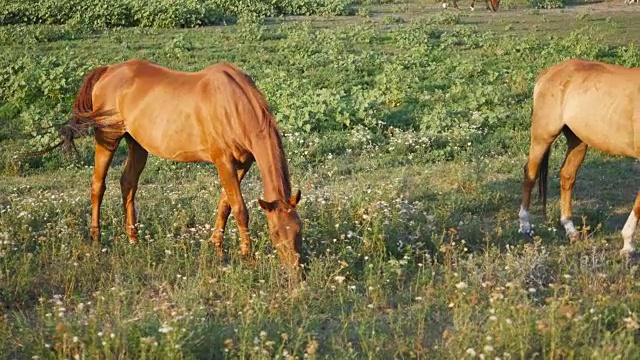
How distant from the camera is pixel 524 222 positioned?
835cm

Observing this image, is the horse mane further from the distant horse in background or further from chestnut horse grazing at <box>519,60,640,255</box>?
the distant horse in background

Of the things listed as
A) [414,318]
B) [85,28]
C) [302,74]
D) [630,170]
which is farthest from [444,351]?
[85,28]

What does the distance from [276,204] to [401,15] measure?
21.7 meters

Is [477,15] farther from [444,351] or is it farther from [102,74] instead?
[444,351]

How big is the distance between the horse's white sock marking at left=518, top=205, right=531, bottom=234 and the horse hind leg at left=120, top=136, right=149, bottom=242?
382 cm

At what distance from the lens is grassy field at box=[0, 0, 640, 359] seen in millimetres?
5133

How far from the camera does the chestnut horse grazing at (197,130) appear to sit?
6.63m

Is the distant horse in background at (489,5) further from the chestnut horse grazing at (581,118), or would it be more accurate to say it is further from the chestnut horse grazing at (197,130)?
the chestnut horse grazing at (197,130)

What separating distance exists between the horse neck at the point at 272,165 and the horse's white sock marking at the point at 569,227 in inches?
123

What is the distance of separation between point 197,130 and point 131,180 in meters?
1.19

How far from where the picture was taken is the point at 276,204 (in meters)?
6.40

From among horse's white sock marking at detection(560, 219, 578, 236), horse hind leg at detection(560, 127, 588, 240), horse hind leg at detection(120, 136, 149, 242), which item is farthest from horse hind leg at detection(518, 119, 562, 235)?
horse hind leg at detection(120, 136, 149, 242)

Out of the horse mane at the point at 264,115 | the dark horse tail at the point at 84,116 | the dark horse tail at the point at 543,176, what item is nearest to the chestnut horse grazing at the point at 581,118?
the dark horse tail at the point at 543,176

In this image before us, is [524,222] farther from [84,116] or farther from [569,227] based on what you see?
[84,116]
